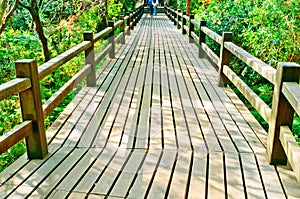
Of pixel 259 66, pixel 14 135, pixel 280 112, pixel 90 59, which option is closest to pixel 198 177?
pixel 280 112

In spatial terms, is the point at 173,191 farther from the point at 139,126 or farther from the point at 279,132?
the point at 139,126

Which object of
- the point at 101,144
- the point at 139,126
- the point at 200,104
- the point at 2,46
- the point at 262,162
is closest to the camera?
the point at 262,162

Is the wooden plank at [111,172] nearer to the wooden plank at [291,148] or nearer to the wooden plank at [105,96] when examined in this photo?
the wooden plank at [105,96]

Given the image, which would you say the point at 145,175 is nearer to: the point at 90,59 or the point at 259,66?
the point at 259,66

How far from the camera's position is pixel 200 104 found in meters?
3.70

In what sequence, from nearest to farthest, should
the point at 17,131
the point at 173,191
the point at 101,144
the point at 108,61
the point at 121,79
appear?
the point at 173,191 → the point at 17,131 → the point at 101,144 → the point at 121,79 → the point at 108,61

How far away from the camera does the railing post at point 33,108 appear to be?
232 cm

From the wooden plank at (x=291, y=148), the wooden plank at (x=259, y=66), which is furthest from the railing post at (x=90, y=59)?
the wooden plank at (x=291, y=148)

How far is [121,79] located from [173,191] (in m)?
2.90

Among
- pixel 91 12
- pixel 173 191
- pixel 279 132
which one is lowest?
pixel 173 191

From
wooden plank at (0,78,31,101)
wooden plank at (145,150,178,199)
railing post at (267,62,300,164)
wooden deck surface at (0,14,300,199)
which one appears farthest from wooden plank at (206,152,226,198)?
wooden plank at (0,78,31,101)

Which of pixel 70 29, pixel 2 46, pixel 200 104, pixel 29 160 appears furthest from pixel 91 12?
pixel 29 160

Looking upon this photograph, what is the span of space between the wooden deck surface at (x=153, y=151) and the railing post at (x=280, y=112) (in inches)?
4.1

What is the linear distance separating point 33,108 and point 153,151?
3.24ft
